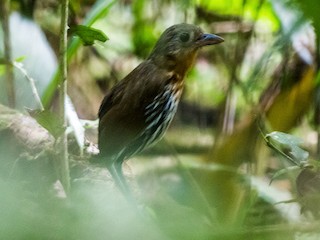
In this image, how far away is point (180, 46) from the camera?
113 centimetres

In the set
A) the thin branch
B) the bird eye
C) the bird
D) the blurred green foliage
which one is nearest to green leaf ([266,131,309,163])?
the blurred green foliage

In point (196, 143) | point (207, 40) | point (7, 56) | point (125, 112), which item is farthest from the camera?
point (196, 143)

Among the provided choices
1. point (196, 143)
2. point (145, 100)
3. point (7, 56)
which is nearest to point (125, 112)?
point (145, 100)

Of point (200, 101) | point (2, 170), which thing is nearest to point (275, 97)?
point (200, 101)

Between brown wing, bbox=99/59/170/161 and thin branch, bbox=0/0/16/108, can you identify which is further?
thin branch, bbox=0/0/16/108

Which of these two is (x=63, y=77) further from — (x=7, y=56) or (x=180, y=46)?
(x=7, y=56)

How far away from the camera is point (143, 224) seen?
22cm

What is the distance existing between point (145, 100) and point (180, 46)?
6.4 inches

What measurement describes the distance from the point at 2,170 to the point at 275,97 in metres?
1.59

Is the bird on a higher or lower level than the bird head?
lower

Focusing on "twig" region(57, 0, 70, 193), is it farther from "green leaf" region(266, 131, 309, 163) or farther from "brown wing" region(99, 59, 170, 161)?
"green leaf" region(266, 131, 309, 163)

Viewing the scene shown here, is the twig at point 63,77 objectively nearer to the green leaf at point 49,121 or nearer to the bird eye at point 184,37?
the green leaf at point 49,121

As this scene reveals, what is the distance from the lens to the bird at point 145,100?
0.96m

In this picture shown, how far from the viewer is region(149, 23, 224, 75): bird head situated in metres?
1.12
